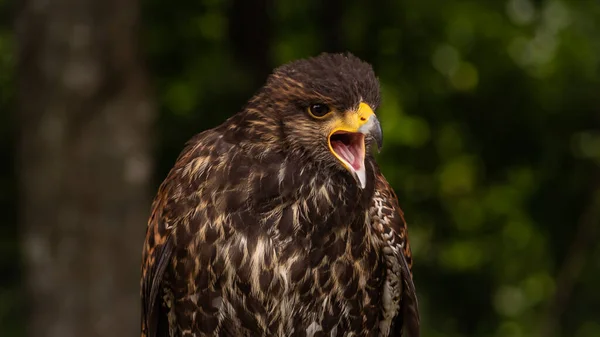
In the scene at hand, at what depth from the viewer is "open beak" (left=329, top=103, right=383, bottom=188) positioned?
408 centimetres

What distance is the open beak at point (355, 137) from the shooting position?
408 cm

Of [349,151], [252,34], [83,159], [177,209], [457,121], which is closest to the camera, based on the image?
[349,151]

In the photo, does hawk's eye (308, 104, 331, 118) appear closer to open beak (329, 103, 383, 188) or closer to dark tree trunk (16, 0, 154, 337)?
open beak (329, 103, 383, 188)

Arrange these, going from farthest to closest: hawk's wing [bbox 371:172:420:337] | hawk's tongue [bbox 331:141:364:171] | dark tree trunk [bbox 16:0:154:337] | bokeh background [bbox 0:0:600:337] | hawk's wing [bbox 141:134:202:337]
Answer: bokeh background [bbox 0:0:600:337] < dark tree trunk [bbox 16:0:154:337] < hawk's wing [bbox 371:172:420:337] < hawk's wing [bbox 141:134:202:337] < hawk's tongue [bbox 331:141:364:171]

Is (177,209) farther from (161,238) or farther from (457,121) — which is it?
(457,121)

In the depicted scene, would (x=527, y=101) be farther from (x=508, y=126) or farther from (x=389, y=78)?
(x=389, y=78)

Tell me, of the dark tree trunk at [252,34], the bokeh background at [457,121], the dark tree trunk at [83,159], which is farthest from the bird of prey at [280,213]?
the dark tree trunk at [252,34]

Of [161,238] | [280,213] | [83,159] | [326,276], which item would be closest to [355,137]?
[280,213]

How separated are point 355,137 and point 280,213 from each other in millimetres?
429

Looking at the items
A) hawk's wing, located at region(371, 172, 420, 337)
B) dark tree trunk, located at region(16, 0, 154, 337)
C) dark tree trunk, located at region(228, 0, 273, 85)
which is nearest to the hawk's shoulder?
hawk's wing, located at region(371, 172, 420, 337)

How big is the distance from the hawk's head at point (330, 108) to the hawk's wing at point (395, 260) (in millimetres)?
396

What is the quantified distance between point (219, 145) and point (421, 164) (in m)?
10.2

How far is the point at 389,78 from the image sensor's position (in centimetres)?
1416

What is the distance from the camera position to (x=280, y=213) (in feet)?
14.1
